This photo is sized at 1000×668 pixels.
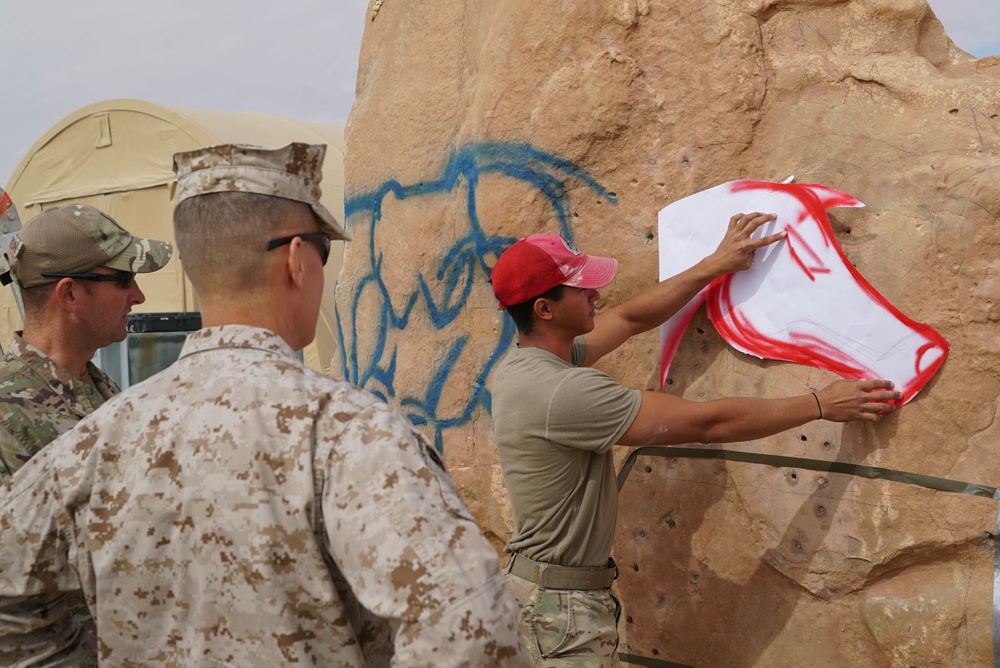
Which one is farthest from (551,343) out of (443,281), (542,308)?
(443,281)

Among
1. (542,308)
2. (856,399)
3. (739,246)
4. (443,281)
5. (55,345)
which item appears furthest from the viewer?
(443,281)

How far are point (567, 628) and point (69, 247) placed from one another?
4.71 feet

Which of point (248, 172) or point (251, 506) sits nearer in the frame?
point (251, 506)

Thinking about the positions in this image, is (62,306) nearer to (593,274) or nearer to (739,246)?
(593,274)

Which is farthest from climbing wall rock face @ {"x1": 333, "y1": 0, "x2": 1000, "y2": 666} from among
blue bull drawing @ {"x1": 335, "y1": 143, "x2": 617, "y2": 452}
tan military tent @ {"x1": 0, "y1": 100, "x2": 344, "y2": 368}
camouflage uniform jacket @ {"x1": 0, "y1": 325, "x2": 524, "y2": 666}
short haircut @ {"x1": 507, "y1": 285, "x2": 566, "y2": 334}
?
tan military tent @ {"x1": 0, "y1": 100, "x2": 344, "y2": 368}

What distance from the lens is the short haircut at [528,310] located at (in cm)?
237

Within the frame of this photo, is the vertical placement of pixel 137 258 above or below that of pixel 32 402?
above

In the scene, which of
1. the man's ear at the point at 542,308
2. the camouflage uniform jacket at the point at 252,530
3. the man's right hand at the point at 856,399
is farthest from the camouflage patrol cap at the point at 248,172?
the man's right hand at the point at 856,399

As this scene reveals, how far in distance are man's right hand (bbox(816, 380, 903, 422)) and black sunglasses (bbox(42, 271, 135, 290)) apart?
165 centimetres

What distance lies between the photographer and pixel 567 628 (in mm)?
2227

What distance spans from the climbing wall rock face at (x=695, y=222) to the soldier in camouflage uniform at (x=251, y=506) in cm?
148

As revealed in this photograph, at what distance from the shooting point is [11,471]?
1934 millimetres

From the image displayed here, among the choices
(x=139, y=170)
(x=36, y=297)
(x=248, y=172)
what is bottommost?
(x=139, y=170)

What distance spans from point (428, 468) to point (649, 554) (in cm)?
170
